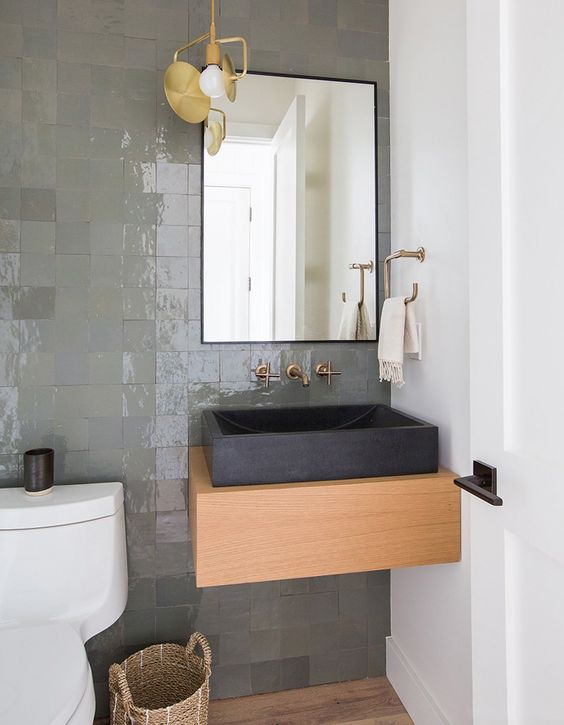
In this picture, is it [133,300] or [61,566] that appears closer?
[61,566]

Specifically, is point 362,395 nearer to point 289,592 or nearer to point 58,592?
point 289,592

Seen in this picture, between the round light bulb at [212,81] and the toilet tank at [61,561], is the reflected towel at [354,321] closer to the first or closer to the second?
the round light bulb at [212,81]

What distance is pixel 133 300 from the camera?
1722mm

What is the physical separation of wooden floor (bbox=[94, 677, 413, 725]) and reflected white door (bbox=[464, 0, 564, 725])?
86 cm

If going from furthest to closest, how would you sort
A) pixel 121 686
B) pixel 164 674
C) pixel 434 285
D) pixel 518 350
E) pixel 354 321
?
pixel 354 321 < pixel 164 674 < pixel 434 285 < pixel 121 686 < pixel 518 350

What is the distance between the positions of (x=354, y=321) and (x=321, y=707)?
1.29 meters

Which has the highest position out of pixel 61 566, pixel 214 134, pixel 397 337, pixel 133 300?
pixel 214 134

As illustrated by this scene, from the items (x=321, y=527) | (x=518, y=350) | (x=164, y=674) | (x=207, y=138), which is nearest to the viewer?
(x=518, y=350)

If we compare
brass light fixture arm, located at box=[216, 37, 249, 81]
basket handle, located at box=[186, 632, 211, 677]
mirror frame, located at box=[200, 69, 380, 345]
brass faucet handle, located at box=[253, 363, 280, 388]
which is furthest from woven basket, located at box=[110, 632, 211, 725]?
brass light fixture arm, located at box=[216, 37, 249, 81]

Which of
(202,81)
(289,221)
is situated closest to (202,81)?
(202,81)

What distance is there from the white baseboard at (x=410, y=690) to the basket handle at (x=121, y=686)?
2.80 ft

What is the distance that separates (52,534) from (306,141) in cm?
148

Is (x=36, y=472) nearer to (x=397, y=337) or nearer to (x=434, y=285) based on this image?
(x=397, y=337)

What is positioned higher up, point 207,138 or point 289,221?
point 207,138
